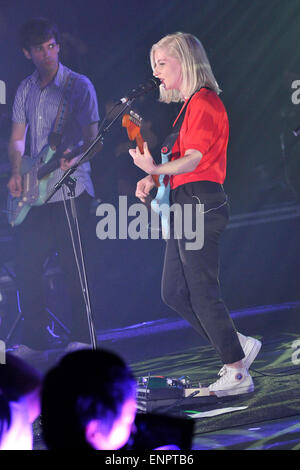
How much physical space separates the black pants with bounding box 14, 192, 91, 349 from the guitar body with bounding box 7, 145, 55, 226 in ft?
0.18

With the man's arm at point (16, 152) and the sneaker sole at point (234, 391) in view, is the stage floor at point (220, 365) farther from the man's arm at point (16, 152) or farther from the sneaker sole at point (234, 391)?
the man's arm at point (16, 152)

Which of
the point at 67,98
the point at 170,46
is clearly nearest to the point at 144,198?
the point at 170,46

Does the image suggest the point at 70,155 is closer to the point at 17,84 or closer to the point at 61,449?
the point at 17,84

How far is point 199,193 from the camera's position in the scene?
286 cm

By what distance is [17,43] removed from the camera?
4.11 m

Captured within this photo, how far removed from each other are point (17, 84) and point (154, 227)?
4.38 feet

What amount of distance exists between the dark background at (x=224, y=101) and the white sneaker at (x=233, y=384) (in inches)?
67.4

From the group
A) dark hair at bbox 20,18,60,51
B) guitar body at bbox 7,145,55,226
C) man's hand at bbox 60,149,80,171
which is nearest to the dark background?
dark hair at bbox 20,18,60,51

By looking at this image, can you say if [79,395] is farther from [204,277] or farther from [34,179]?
[34,179]

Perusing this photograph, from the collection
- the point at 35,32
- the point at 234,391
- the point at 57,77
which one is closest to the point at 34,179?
the point at 57,77

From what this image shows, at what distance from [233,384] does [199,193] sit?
0.88 metres

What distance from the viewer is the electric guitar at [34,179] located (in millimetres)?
4043

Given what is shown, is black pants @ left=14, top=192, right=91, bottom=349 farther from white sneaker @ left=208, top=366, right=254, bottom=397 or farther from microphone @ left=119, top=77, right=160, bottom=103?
white sneaker @ left=208, top=366, right=254, bottom=397

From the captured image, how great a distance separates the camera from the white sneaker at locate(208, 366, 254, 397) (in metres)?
2.76
